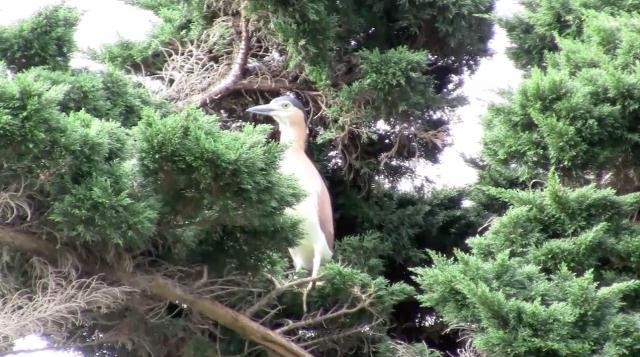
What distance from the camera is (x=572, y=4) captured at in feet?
15.1

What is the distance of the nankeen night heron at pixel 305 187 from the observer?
4223 mm

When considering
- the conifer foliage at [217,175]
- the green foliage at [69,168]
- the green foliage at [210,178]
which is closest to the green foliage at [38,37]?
the conifer foliage at [217,175]

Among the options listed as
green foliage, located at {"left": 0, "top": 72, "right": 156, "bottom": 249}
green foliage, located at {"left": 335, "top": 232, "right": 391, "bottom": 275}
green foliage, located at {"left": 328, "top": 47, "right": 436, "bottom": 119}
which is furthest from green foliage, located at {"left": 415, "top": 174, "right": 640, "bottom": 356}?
green foliage, located at {"left": 0, "top": 72, "right": 156, "bottom": 249}

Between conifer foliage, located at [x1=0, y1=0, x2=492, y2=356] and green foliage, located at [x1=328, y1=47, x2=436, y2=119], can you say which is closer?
conifer foliage, located at [x1=0, y1=0, x2=492, y2=356]

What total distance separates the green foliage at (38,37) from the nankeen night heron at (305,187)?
95 centimetres

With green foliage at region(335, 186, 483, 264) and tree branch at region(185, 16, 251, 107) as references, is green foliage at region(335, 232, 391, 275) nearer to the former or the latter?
green foliage at region(335, 186, 483, 264)

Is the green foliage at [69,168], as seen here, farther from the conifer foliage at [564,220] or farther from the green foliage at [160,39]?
the green foliage at [160,39]

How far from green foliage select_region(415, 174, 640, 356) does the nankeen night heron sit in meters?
0.72

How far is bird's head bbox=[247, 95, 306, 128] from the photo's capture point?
4.53 m

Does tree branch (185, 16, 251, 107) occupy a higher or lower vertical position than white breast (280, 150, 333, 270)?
higher

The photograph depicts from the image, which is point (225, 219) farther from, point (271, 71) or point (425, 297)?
point (271, 71)

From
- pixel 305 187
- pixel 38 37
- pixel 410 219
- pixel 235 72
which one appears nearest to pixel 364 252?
pixel 410 219

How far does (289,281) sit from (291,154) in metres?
0.74

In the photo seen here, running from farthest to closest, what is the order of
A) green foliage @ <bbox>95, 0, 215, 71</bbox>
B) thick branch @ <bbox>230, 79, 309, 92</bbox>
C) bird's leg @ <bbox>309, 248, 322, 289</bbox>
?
1. green foliage @ <bbox>95, 0, 215, 71</bbox>
2. thick branch @ <bbox>230, 79, 309, 92</bbox>
3. bird's leg @ <bbox>309, 248, 322, 289</bbox>
